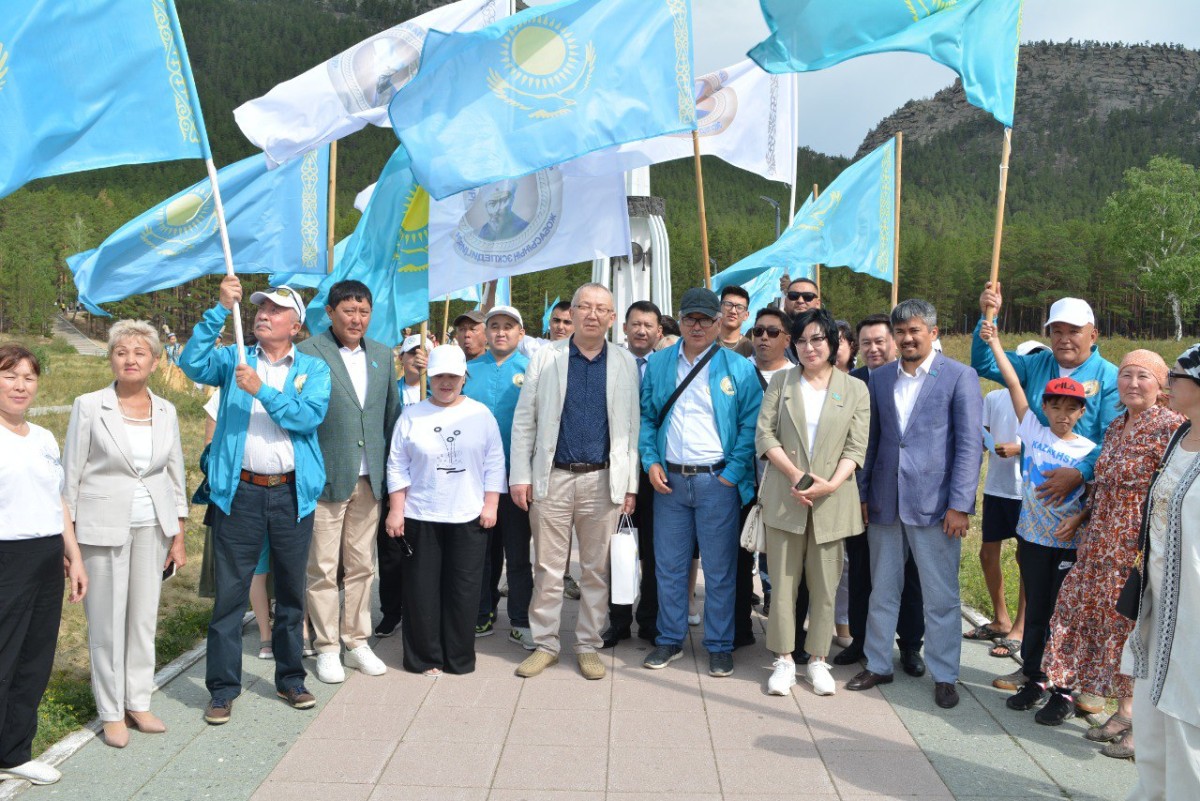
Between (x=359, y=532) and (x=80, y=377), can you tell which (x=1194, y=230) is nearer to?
(x=80, y=377)

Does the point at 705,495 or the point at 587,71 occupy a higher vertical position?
the point at 587,71

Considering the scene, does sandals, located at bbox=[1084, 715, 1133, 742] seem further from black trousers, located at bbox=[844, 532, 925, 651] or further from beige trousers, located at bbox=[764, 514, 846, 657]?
beige trousers, located at bbox=[764, 514, 846, 657]

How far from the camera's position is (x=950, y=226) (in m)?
122

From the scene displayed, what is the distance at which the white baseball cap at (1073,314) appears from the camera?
4906mm

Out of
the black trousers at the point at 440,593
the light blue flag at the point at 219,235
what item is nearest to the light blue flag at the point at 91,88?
the light blue flag at the point at 219,235

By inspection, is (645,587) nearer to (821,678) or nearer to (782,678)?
(782,678)

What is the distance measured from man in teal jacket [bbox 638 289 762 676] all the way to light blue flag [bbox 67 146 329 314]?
2.59m

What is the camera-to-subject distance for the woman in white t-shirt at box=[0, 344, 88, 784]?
391cm

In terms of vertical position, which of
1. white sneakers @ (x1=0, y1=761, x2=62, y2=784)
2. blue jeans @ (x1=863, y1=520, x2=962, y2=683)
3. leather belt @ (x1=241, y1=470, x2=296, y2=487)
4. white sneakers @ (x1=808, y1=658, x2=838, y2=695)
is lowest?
white sneakers @ (x1=808, y1=658, x2=838, y2=695)

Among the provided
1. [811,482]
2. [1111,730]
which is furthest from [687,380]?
[1111,730]

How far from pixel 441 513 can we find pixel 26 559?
82.8 inches

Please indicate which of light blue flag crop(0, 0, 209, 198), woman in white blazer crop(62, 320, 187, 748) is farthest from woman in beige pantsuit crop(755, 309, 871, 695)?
light blue flag crop(0, 0, 209, 198)

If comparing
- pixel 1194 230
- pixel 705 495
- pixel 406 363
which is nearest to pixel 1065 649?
pixel 705 495

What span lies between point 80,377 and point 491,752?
31.3 metres
